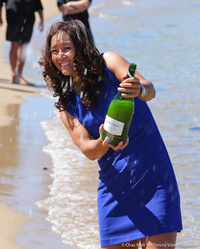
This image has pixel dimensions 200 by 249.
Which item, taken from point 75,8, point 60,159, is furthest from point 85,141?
point 75,8

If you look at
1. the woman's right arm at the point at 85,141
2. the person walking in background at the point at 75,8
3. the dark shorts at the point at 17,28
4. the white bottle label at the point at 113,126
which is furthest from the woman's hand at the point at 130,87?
the dark shorts at the point at 17,28

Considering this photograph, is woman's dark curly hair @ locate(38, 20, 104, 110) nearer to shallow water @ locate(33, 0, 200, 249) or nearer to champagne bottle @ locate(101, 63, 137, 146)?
champagne bottle @ locate(101, 63, 137, 146)

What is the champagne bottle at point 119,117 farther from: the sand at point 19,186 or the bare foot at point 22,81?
the bare foot at point 22,81

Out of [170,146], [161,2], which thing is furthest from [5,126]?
[161,2]

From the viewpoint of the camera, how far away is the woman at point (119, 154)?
10.1 ft

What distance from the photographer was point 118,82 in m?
3.17

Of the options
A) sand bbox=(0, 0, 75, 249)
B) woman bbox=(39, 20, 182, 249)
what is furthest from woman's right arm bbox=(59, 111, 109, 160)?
sand bbox=(0, 0, 75, 249)

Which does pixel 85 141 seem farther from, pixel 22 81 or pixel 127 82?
pixel 22 81

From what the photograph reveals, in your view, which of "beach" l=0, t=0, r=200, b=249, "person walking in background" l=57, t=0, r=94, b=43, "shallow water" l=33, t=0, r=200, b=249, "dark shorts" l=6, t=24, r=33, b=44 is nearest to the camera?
"beach" l=0, t=0, r=200, b=249

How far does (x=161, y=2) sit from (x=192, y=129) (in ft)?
67.7

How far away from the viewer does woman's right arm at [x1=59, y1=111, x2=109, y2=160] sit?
3051 millimetres

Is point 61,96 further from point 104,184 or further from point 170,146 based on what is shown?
point 170,146

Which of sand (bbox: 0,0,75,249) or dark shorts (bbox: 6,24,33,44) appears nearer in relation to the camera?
sand (bbox: 0,0,75,249)

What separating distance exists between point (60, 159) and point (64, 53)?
3.52 m
